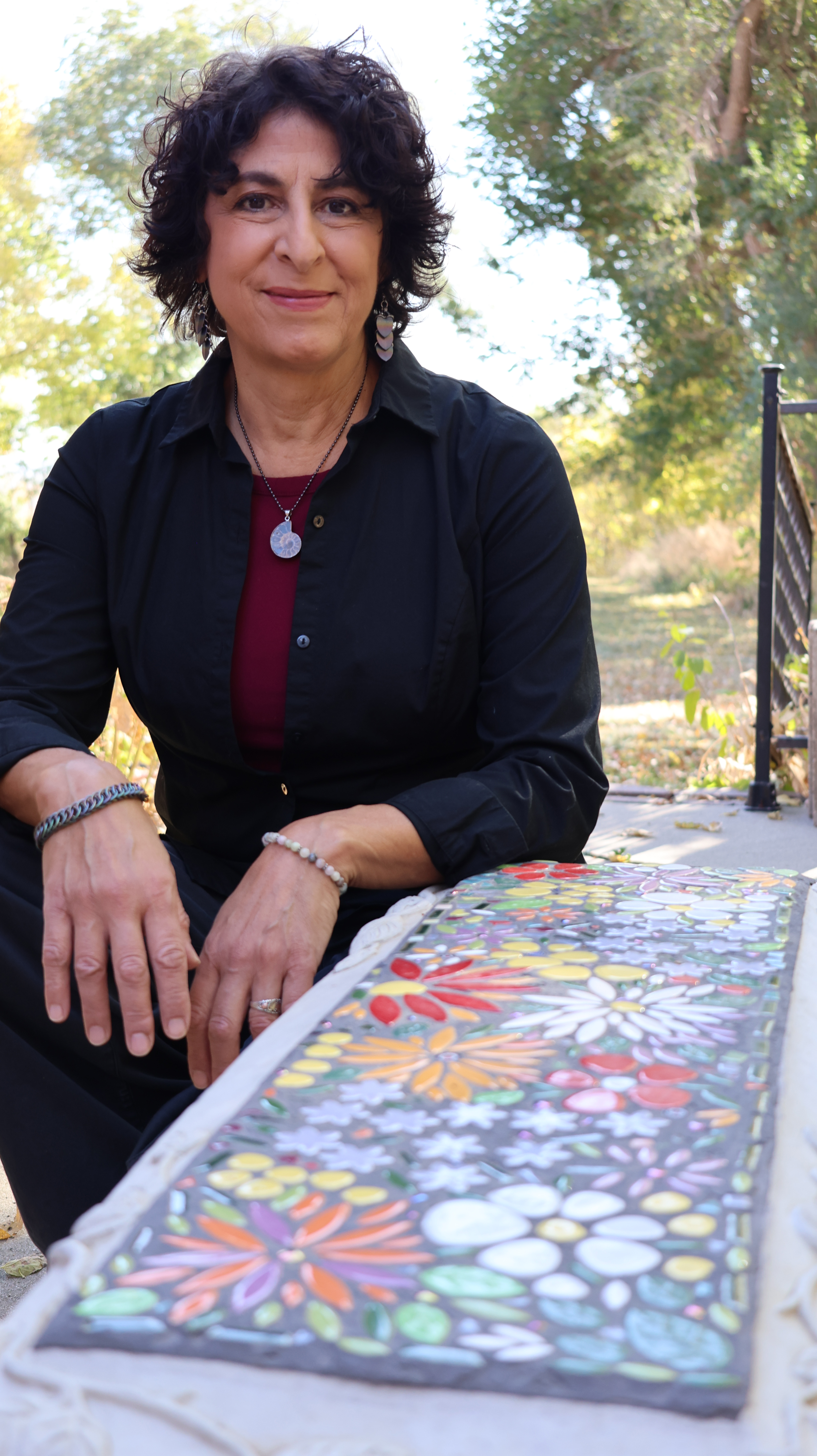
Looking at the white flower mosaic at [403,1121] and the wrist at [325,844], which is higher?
the wrist at [325,844]

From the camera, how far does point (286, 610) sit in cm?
177

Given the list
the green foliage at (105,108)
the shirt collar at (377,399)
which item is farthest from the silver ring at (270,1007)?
the green foliage at (105,108)

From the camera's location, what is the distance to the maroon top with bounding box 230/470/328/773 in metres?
1.76

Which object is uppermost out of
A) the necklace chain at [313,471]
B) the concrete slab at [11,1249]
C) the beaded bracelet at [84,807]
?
the necklace chain at [313,471]

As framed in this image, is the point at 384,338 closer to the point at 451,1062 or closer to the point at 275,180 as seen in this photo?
the point at 275,180

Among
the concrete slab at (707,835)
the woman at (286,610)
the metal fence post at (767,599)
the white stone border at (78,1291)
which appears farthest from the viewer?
the metal fence post at (767,599)

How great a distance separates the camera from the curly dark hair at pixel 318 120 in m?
1.71

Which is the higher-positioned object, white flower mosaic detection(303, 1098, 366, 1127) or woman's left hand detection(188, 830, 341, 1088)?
white flower mosaic detection(303, 1098, 366, 1127)

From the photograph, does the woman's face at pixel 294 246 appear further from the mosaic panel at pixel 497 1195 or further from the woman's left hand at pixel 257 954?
the mosaic panel at pixel 497 1195

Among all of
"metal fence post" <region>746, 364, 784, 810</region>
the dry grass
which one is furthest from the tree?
"metal fence post" <region>746, 364, 784, 810</region>

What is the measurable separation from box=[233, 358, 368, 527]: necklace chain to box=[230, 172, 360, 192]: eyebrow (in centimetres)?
27

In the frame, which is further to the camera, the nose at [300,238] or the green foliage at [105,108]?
the green foliage at [105,108]

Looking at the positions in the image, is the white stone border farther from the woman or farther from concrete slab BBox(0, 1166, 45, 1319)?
concrete slab BBox(0, 1166, 45, 1319)

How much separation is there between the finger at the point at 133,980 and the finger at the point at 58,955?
5cm
